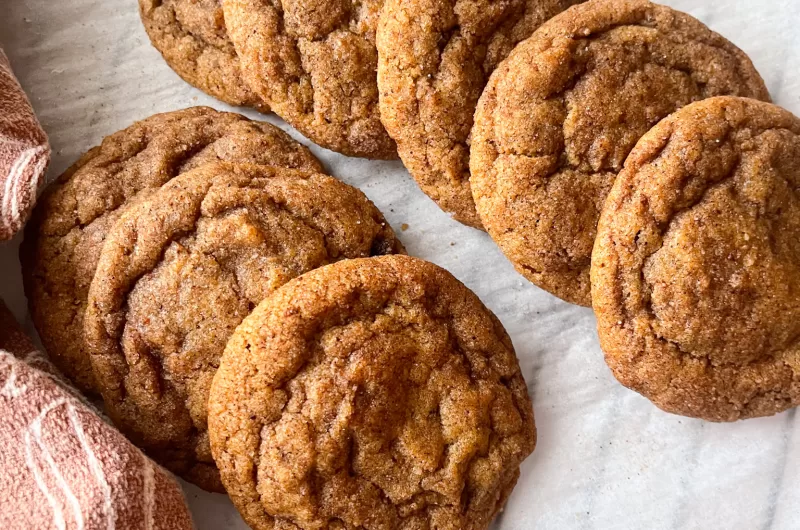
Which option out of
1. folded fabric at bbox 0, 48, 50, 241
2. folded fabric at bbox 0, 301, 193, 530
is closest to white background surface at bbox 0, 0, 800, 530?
folded fabric at bbox 0, 48, 50, 241

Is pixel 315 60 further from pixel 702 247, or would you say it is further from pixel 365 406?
pixel 702 247

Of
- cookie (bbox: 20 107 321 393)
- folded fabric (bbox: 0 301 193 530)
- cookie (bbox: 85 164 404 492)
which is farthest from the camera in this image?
cookie (bbox: 20 107 321 393)

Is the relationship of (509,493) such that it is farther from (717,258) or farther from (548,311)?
(717,258)

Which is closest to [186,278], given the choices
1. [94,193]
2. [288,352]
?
[288,352]

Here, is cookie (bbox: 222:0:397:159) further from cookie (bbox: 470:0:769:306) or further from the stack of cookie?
cookie (bbox: 470:0:769:306)

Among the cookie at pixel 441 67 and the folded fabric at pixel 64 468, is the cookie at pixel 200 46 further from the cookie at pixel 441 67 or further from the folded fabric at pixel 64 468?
the folded fabric at pixel 64 468

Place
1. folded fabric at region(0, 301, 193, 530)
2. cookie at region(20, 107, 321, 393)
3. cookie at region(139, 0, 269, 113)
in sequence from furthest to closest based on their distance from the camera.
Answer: cookie at region(139, 0, 269, 113) < cookie at region(20, 107, 321, 393) < folded fabric at region(0, 301, 193, 530)

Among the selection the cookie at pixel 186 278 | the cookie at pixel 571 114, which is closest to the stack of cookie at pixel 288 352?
the cookie at pixel 186 278
